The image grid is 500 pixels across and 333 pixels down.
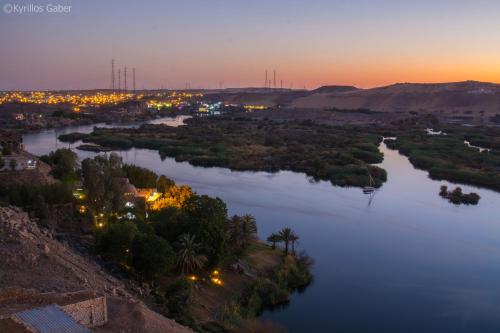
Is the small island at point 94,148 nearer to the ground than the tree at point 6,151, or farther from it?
nearer to the ground

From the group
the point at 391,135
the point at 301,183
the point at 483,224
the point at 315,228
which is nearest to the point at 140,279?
the point at 315,228

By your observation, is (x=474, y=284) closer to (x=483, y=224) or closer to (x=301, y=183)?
(x=483, y=224)

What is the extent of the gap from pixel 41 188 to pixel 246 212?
28.6ft

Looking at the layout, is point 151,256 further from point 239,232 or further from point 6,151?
point 6,151

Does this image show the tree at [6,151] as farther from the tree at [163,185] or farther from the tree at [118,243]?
the tree at [118,243]

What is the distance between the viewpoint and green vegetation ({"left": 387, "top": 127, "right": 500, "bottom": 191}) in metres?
32.1

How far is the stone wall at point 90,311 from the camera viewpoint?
8.37 metres

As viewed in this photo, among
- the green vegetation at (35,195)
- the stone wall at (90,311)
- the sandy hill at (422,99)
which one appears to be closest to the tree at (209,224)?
the green vegetation at (35,195)

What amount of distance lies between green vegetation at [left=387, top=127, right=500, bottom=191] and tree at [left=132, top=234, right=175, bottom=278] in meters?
22.4

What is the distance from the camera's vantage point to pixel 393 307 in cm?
1469

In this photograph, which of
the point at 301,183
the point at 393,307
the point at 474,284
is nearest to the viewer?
the point at 393,307

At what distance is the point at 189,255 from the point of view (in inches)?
566

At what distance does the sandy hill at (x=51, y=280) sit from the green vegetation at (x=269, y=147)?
799 inches

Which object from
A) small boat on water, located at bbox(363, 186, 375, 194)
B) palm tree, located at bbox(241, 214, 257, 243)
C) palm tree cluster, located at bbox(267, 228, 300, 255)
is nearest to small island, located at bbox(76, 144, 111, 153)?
small boat on water, located at bbox(363, 186, 375, 194)
